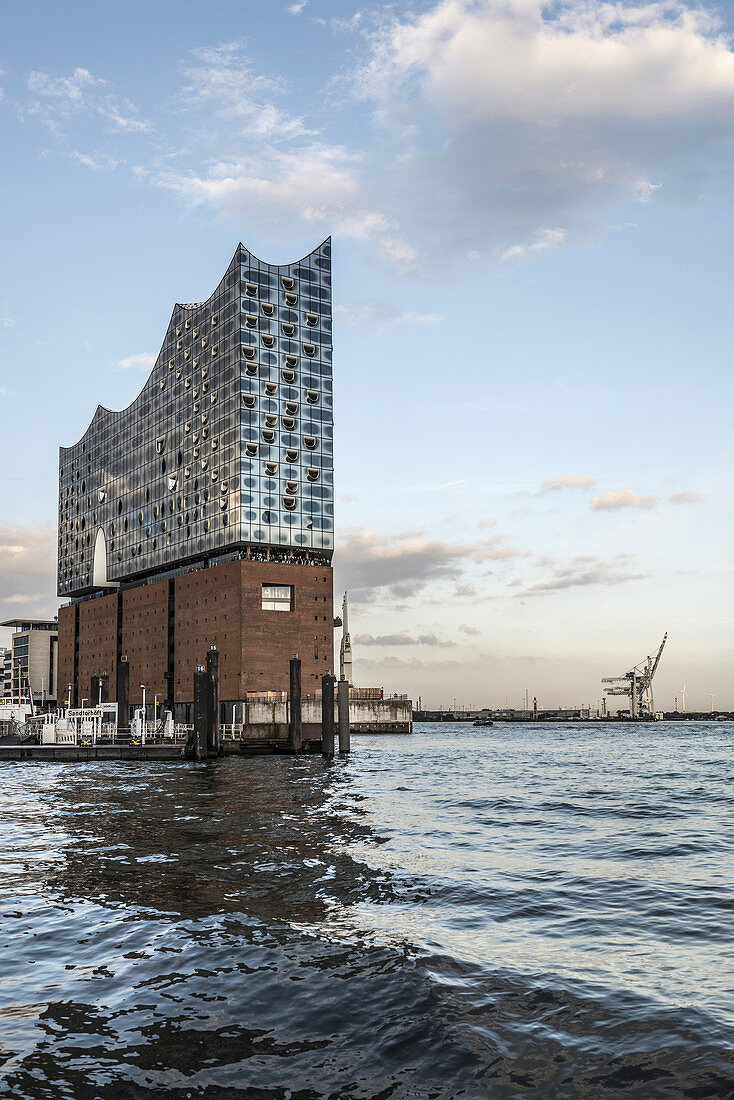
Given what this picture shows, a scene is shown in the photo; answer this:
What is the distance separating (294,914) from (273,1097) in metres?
7.01

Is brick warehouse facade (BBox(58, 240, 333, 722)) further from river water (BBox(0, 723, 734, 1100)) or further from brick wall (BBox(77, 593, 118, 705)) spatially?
river water (BBox(0, 723, 734, 1100))

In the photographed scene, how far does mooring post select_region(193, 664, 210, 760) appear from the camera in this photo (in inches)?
2621

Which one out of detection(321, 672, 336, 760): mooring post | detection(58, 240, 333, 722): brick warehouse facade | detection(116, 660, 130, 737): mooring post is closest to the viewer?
detection(321, 672, 336, 760): mooring post

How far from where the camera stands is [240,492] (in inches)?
4380

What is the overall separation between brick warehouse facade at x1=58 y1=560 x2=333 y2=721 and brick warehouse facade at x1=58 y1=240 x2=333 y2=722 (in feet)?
0.61

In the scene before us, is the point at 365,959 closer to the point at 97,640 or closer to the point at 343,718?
the point at 343,718

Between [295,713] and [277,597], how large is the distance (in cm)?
3524

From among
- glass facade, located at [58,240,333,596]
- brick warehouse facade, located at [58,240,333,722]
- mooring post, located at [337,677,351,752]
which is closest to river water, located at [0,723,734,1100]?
mooring post, located at [337,677,351,752]

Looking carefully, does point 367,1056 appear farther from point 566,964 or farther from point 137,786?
point 137,786

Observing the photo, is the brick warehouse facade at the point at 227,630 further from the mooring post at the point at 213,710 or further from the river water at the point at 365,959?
the river water at the point at 365,959

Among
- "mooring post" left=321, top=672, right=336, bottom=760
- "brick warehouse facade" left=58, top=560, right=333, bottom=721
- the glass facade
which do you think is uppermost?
the glass facade

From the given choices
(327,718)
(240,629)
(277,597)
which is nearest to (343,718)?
(327,718)

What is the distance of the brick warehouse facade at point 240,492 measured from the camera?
11112 centimetres

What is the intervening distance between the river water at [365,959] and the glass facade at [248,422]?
8699cm
